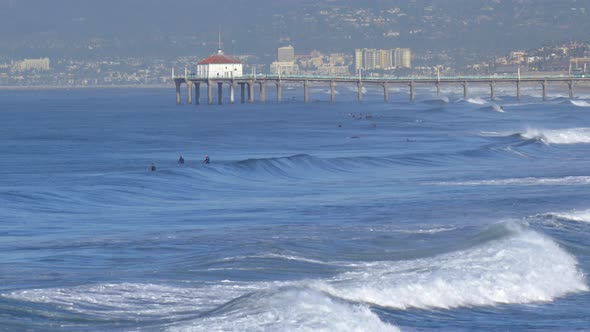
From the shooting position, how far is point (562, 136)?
6662 cm

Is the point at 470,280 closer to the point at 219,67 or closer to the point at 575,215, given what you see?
the point at 575,215

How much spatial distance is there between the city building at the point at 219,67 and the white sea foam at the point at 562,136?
61794 millimetres

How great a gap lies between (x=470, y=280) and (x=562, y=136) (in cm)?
4698

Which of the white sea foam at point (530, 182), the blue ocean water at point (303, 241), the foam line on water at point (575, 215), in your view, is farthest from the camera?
the white sea foam at point (530, 182)

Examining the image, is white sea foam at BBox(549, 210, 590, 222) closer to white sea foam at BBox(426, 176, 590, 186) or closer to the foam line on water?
the foam line on water

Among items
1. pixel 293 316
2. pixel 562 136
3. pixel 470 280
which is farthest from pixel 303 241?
pixel 562 136

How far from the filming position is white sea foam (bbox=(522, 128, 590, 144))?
64.9m

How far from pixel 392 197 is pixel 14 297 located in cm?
1854

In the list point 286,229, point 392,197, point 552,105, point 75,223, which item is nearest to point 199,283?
point 286,229

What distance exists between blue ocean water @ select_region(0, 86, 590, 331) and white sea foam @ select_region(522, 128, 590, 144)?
335 centimetres

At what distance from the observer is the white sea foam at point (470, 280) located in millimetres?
20156

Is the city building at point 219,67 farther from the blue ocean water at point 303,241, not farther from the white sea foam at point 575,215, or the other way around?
the white sea foam at point 575,215

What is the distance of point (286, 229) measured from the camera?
28531 millimetres

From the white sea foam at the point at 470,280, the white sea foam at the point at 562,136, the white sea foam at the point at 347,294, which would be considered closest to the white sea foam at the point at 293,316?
the white sea foam at the point at 347,294
